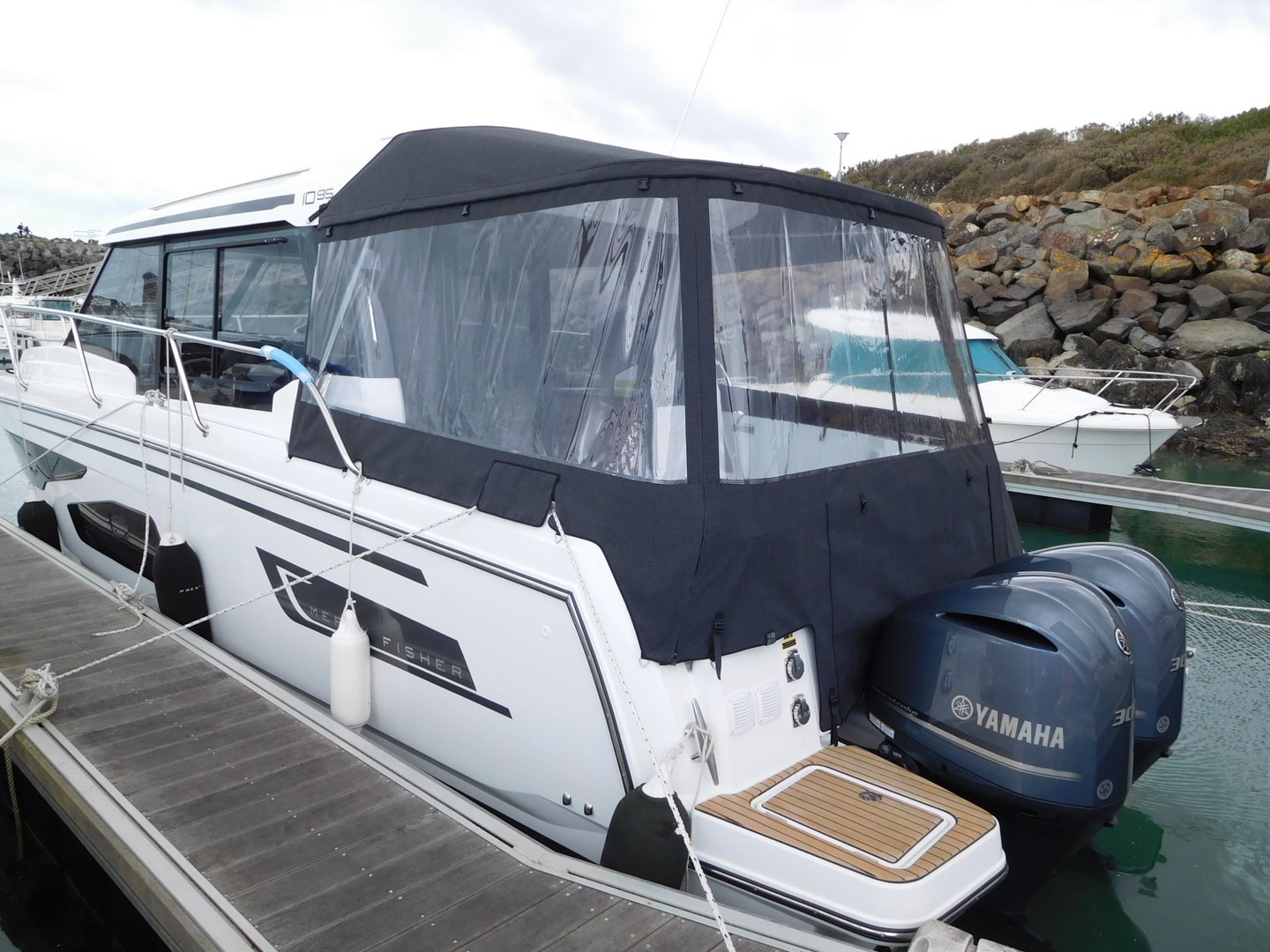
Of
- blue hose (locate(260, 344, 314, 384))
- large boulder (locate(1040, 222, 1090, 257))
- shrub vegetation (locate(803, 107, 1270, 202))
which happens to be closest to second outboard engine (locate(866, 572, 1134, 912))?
blue hose (locate(260, 344, 314, 384))

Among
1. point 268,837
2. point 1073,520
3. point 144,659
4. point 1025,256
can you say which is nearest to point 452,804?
point 268,837

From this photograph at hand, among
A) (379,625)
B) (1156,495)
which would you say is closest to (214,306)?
(379,625)

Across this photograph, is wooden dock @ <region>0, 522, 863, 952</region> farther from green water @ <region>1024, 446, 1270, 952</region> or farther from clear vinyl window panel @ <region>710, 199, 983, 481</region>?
green water @ <region>1024, 446, 1270, 952</region>

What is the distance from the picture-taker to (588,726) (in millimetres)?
2480

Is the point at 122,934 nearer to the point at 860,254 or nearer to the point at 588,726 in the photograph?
the point at 588,726

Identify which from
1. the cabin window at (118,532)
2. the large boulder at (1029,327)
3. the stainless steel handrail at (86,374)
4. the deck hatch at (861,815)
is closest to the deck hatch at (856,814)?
the deck hatch at (861,815)

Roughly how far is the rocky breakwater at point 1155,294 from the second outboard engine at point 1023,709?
13.0 metres

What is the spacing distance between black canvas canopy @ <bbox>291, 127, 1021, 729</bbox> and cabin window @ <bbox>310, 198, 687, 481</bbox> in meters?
0.04

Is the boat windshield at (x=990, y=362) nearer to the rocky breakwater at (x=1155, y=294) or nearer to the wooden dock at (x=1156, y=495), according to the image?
the wooden dock at (x=1156, y=495)

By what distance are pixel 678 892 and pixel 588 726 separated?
0.48 m

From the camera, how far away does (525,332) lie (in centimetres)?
274

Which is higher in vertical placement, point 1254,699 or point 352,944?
point 352,944

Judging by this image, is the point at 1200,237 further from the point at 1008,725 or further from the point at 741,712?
the point at 741,712

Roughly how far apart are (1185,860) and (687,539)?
2768mm
